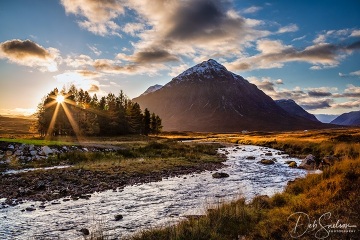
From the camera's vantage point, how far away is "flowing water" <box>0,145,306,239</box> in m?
12.2

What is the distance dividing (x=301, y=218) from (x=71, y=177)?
18.4m

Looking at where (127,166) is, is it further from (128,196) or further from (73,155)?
(128,196)

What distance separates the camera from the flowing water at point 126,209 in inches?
481

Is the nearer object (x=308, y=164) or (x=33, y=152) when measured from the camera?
(x=308, y=164)

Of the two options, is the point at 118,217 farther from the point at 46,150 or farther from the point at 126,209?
the point at 46,150

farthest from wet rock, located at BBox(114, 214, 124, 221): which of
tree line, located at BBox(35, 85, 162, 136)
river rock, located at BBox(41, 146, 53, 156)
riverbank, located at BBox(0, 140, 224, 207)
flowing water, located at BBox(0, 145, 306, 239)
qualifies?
tree line, located at BBox(35, 85, 162, 136)

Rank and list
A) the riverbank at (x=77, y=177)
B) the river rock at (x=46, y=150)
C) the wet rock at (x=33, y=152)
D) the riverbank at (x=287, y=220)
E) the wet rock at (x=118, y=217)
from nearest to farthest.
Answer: the riverbank at (x=287, y=220) < the wet rock at (x=118, y=217) < the riverbank at (x=77, y=177) < the wet rock at (x=33, y=152) < the river rock at (x=46, y=150)

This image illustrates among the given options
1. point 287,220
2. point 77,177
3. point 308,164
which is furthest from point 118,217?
point 308,164

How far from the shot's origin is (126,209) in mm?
15430

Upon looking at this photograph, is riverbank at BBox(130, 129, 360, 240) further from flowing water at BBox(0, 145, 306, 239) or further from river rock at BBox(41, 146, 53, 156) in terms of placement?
river rock at BBox(41, 146, 53, 156)

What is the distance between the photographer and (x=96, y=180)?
2289 centimetres

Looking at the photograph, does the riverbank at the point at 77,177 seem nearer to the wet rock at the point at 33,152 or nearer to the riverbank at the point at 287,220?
the wet rock at the point at 33,152

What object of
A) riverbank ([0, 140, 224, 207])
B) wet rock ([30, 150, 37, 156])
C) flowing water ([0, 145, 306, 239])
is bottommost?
flowing water ([0, 145, 306, 239])

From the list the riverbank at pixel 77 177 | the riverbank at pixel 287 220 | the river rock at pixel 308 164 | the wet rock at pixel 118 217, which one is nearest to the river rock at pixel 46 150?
the riverbank at pixel 77 177
